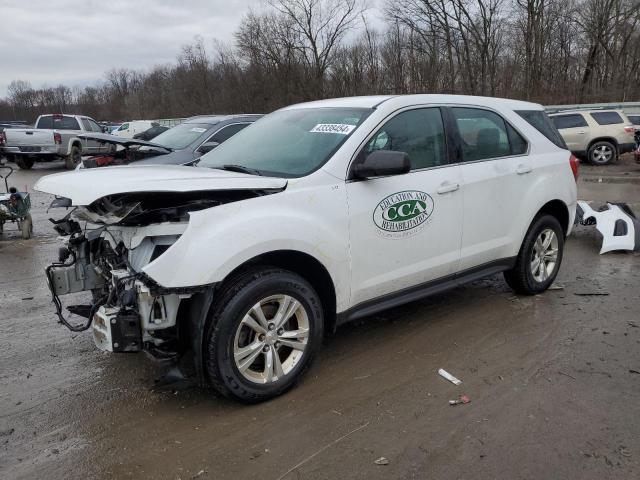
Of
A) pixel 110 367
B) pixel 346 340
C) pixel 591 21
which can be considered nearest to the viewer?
pixel 110 367

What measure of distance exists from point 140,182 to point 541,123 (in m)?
3.95

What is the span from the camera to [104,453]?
114 inches

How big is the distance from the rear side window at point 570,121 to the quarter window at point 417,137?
52.1ft

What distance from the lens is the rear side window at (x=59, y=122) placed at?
851 inches

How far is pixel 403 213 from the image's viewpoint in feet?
12.6

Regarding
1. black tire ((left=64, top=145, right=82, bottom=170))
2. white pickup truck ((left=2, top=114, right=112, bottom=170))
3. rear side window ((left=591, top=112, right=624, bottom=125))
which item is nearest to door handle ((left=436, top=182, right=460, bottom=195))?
rear side window ((left=591, top=112, right=624, bottom=125))

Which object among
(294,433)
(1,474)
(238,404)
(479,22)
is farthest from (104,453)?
(479,22)

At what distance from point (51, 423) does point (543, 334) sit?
3612 millimetres

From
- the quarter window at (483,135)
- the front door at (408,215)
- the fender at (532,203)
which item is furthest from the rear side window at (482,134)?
the fender at (532,203)

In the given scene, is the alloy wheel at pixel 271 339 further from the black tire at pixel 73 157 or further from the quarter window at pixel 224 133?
the black tire at pixel 73 157

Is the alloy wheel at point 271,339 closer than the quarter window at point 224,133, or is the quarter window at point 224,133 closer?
the alloy wheel at point 271,339

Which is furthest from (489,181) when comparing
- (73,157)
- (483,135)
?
(73,157)

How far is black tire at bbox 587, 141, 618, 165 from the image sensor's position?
17.8 meters

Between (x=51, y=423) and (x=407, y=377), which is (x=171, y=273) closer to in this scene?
(x=51, y=423)
